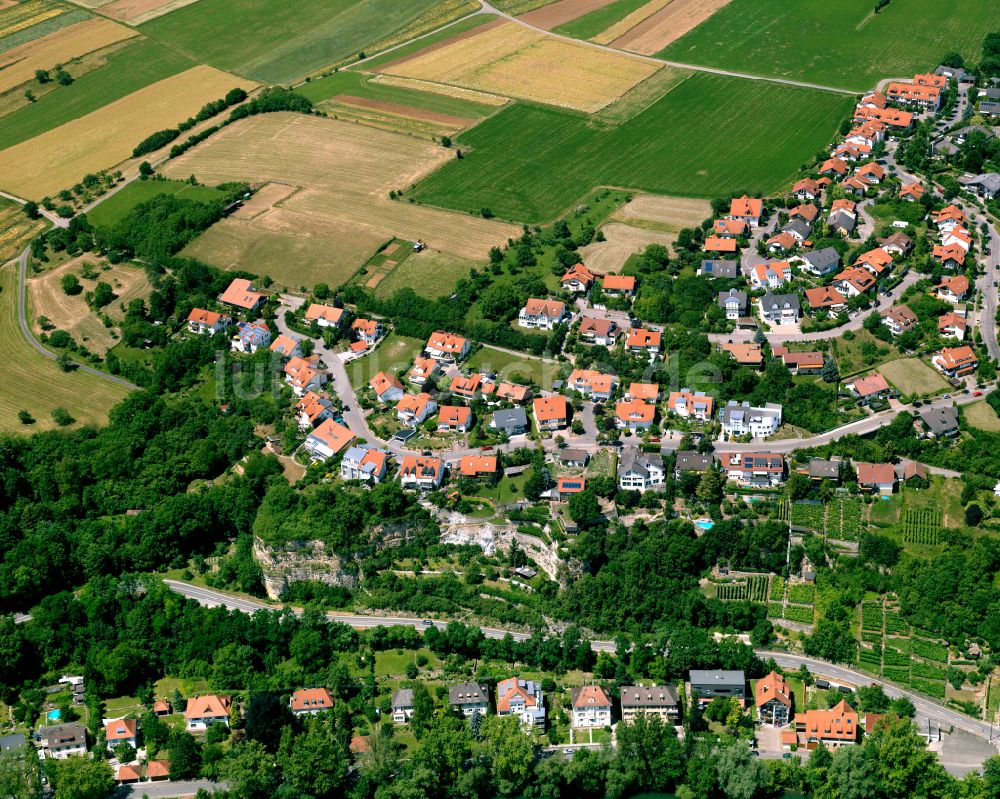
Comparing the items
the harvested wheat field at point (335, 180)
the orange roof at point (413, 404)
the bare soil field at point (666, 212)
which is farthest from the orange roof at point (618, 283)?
the orange roof at point (413, 404)

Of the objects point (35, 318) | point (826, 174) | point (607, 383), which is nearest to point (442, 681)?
point (607, 383)

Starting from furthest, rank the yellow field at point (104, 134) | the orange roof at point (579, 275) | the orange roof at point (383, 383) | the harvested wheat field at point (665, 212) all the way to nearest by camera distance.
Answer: the yellow field at point (104, 134) < the harvested wheat field at point (665, 212) < the orange roof at point (579, 275) < the orange roof at point (383, 383)

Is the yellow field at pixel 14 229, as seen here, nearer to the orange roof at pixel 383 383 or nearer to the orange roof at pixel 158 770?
the orange roof at pixel 383 383

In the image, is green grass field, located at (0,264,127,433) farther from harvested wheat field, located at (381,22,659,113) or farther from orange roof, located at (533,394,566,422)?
harvested wheat field, located at (381,22,659,113)

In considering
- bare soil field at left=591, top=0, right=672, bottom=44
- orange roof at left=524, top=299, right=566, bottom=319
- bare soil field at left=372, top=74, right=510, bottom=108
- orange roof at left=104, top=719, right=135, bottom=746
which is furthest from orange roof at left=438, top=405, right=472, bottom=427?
bare soil field at left=591, top=0, right=672, bottom=44

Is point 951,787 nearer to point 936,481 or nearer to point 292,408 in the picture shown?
point 936,481

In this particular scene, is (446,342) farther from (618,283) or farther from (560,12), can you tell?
(560,12)
